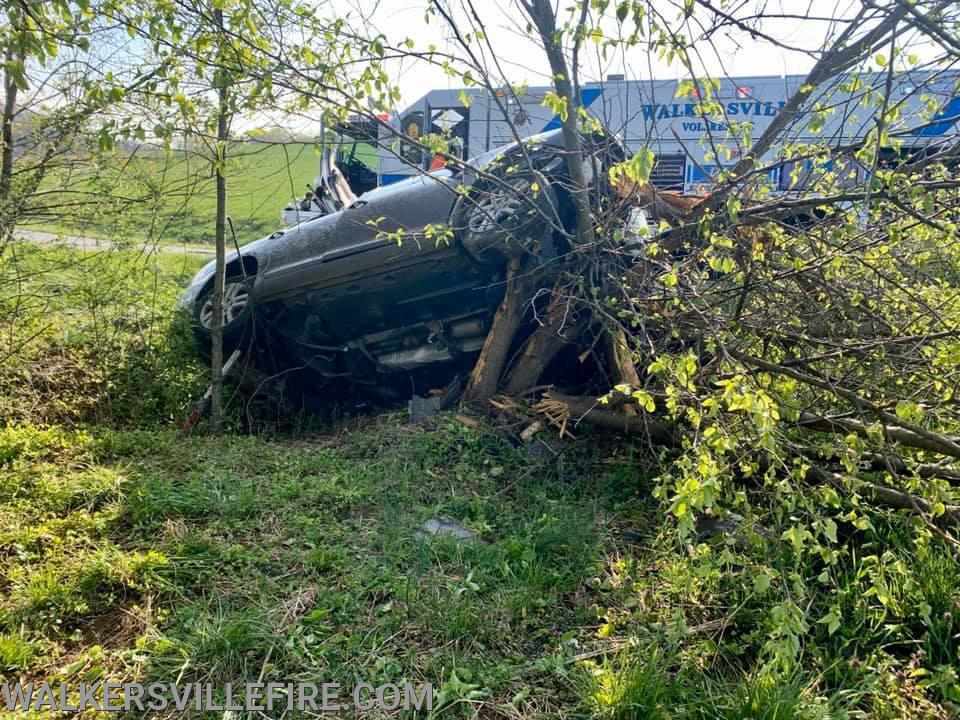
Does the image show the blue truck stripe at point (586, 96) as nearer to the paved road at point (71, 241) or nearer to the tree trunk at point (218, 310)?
the tree trunk at point (218, 310)

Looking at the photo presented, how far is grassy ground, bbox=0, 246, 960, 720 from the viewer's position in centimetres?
219

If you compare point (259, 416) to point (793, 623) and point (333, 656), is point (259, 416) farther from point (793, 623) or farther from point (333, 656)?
point (793, 623)

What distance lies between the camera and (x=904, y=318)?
3152mm

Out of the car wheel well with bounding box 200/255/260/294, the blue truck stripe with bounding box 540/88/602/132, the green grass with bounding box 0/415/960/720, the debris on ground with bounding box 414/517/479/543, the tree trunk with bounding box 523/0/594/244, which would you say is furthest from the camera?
the car wheel well with bounding box 200/255/260/294

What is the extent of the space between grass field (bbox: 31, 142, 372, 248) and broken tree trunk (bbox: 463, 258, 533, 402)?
1.52 m

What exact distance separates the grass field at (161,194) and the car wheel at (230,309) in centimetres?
48

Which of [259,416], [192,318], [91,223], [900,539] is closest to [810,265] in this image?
[900,539]

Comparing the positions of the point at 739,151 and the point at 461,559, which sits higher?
the point at 739,151

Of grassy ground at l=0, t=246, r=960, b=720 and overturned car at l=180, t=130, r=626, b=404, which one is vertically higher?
overturned car at l=180, t=130, r=626, b=404

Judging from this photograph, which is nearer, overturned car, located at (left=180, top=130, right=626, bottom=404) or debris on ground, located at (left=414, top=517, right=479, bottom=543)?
debris on ground, located at (left=414, top=517, right=479, bottom=543)

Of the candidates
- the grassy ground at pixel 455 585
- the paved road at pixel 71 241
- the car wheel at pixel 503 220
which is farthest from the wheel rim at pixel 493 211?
the paved road at pixel 71 241

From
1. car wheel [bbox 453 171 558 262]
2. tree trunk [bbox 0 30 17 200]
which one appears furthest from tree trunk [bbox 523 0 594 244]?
tree trunk [bbox 0 30 17 200]

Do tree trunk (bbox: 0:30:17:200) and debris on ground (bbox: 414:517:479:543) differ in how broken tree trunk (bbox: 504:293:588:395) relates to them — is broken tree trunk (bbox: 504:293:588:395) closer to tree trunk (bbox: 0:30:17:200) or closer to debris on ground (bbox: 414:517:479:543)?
debris on ground (bbox: 414:517:479:543)

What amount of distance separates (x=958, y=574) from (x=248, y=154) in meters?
4.17
